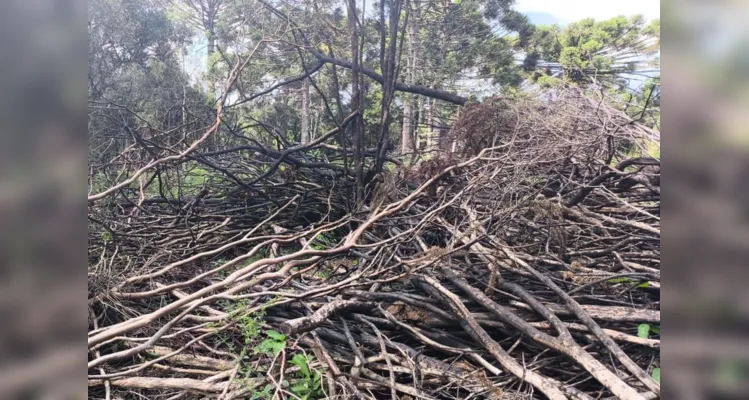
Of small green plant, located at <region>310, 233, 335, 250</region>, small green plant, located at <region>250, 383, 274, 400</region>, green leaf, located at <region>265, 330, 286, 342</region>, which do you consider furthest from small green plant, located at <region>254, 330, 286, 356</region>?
small green plant, located at <region>310, 233, 335, 250</region>

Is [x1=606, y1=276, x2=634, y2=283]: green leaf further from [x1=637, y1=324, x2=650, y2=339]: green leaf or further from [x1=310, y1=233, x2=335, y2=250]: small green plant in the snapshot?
[x1=310, y1=233, x2=335, y2=250]: small green plant

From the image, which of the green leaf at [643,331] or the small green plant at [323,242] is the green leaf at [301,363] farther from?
the green leaf at [643,331]

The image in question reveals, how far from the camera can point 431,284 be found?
6.70ft

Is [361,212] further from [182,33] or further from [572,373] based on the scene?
[182,33]

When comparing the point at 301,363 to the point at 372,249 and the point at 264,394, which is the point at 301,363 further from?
the point at 372,249

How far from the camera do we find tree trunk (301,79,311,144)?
7.69 ft

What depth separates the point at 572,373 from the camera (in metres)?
1.72

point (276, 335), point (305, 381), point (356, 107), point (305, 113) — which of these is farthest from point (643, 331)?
point (305, 113)

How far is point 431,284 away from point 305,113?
1.19m

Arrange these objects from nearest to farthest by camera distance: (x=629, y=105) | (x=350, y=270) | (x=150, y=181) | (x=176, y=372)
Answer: (x=176, y=372)
(x=629, y=105)
(x=350, y=270)
(x=150, y=181)
